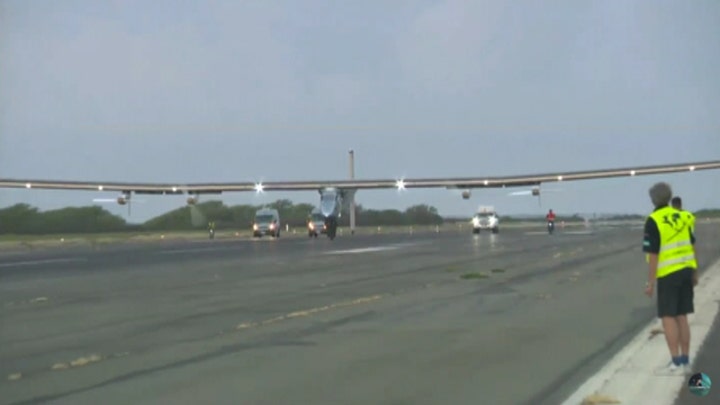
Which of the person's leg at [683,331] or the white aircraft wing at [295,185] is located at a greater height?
the white aircraft wing at [295,185]

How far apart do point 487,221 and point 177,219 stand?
147 feet

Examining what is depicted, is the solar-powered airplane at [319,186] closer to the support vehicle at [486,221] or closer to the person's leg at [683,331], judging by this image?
the support vehicle at [486,221]

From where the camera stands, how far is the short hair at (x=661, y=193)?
9.34 m

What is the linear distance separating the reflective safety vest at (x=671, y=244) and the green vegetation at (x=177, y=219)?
212 feet

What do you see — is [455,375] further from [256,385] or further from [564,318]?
[564,318]

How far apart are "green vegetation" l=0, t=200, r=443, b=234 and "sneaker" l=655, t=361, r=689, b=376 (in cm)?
6426

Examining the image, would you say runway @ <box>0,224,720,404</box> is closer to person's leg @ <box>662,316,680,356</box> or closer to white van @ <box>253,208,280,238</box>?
person's leg @ <box>662,316,680,356</box>

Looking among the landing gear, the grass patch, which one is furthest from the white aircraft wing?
the grass patch

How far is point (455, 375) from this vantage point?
1005cm

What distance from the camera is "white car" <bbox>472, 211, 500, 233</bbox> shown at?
76.3m

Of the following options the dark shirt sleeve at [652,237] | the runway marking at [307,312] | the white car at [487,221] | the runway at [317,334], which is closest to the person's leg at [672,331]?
the dark shirt sleeve at [652,237]

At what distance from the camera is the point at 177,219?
11019 cm

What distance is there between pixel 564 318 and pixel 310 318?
3.92m

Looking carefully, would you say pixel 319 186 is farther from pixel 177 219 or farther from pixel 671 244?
pixel 671 244
